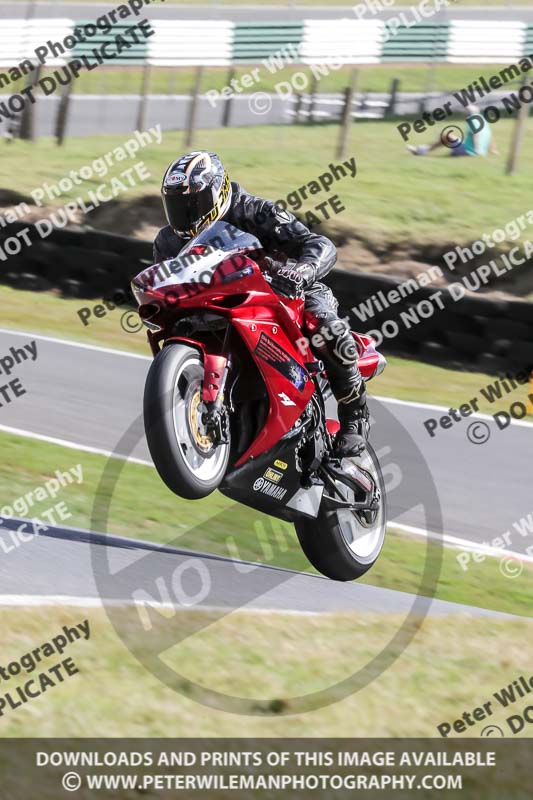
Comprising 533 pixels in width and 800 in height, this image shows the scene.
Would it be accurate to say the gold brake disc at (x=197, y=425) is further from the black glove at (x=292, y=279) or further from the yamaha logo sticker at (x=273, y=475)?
the black glove at (x=292, y=279)

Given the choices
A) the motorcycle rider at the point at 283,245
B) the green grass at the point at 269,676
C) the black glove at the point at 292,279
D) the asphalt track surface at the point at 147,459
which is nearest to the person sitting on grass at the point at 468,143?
the asphalt track surface at the point at 147,459

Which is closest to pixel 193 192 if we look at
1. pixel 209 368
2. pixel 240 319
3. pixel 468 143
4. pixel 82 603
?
pixel 240 319

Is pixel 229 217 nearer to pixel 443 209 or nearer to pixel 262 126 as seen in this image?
pixel 443 209

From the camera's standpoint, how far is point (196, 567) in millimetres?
6277

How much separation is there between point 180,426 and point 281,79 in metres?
22.3

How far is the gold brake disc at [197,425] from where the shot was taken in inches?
199

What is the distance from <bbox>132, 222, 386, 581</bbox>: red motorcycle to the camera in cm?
499

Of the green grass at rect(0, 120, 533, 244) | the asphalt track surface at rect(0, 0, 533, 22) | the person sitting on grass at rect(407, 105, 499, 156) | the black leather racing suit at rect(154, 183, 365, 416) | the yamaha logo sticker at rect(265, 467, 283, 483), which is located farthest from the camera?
the asphalt track surface at rect(0, 0, 533, 22)

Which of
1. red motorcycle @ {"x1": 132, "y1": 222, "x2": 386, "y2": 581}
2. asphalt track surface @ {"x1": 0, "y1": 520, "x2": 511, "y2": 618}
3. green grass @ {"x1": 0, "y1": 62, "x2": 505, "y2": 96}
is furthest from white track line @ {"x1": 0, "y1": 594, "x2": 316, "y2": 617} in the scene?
green grass @ {"x1": 0, "y1": 62, "x2": 505, "y2": 96}

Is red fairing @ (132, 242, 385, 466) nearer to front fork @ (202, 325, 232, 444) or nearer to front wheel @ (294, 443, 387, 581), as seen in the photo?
front fork @ (202, 325, 232, 444)

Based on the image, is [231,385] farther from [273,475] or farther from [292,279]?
[292,279]

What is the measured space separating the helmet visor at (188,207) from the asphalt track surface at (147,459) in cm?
173

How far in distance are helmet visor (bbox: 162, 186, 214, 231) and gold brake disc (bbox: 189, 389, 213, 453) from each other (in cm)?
80
